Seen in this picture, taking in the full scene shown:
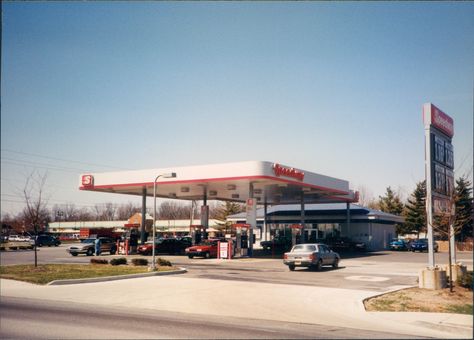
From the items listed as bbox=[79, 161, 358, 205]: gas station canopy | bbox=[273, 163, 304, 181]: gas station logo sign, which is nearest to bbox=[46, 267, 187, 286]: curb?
bbox=[79, 161, 358, 205]: gas station canopy

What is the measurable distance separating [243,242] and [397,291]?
72.2 feet

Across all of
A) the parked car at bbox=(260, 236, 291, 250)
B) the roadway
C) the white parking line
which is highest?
the roadway

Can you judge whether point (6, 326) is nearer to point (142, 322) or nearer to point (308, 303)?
point (142, 322)

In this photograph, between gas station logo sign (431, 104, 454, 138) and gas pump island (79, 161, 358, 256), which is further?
gas pump island (79, 161, 358, 256)

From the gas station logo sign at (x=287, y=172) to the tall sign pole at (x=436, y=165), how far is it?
610 inches

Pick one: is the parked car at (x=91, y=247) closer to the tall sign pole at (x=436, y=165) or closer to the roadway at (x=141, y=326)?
the roadway at (x=141, y=326)

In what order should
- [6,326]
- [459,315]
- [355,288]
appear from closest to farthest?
[6,326] < [459,315] < [355,288]

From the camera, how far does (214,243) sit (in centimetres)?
3703

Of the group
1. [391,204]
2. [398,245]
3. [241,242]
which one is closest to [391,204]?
[391,204]

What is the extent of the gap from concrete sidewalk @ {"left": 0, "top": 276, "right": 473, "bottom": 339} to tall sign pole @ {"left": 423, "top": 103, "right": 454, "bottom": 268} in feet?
14.6

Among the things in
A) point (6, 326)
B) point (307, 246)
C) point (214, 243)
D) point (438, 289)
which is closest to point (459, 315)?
point (438, 289)

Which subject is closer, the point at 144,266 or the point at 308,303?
the point at 308,303

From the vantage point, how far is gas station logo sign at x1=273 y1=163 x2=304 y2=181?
35.0 meters

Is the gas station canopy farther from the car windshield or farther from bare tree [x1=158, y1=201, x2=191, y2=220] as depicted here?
bare tree [x1=158, y1=201, x2=191, y2=220]
